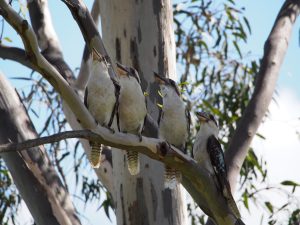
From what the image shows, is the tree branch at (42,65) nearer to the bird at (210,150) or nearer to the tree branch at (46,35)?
the bird at (210,150)

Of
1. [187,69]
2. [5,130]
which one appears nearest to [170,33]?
[5,130]

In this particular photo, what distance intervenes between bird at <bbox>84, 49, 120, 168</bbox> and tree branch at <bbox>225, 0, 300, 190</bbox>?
0.94 metres

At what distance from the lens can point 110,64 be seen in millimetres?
3682

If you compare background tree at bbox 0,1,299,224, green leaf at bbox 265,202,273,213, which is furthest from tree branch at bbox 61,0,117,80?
green leaf at bbox 265,202,273,213

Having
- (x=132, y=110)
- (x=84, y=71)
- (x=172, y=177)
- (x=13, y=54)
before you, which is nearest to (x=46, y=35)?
(x=84, y=71)

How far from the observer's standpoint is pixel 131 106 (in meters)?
3.44

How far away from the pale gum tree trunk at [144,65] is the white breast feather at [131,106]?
0.71 ft

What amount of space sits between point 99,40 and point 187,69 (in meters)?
2.81

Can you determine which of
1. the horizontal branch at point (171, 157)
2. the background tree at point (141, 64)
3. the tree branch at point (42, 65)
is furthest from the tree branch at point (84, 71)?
the tree branch at point (42, 65)

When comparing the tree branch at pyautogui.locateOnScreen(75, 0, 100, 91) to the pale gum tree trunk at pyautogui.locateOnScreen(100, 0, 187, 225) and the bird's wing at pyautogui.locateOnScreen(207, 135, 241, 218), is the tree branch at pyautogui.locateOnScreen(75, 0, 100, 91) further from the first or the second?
the bird's wing at pyautogui.locateOnScreen(207, 135, 241, 218)

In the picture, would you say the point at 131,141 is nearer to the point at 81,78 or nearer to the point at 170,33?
the point at 170,33

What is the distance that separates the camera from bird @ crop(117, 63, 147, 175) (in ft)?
11.2

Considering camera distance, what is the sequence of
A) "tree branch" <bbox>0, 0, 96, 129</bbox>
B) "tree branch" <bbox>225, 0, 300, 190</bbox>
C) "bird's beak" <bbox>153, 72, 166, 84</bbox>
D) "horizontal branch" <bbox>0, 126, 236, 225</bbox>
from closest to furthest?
1. "horizontal branch" <bbox>0, 126, 236, 225</bbox>
2. "tree branch" <bbox>0, 0, 96, 129</bbox>
3. "bird's beak" <bbox>153, 72, 166, 84</bbox>
4. "tree branch" <bbox>225, 0, 300, 190</bbox>

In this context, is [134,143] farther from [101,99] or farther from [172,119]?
[172,119]
